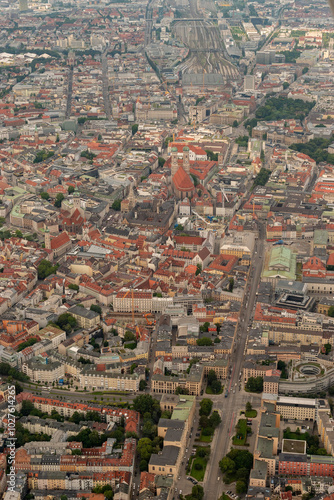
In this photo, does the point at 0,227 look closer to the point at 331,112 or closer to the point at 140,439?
the point at 140,439

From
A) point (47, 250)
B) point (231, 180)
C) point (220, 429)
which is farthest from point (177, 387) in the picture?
point (231, 180)

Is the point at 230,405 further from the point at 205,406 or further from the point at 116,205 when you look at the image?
the point at 116,205

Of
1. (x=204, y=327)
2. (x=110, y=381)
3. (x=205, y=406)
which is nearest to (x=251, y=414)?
(x=205, y=406)

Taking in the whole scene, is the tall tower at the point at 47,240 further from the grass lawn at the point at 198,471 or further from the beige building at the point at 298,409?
the grass lawn at the point at 198,471

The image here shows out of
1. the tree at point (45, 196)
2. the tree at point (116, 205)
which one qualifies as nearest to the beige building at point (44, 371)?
the tree at point (116, 205)

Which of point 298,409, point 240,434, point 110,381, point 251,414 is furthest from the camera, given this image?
point 110,381

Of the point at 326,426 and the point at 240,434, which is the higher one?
the point at 326,426

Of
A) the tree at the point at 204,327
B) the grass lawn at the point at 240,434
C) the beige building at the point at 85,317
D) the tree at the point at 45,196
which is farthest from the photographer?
the tree at the point at 45,196
